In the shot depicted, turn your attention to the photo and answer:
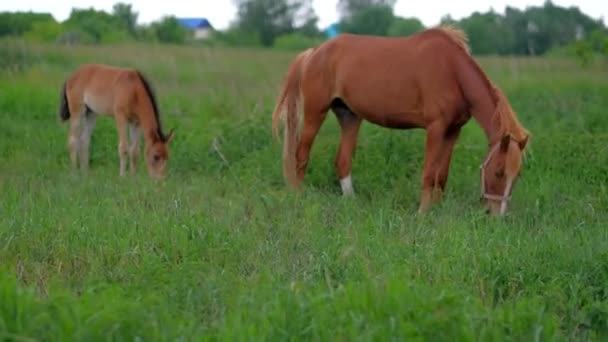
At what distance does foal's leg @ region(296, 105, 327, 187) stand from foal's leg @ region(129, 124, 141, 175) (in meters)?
1.85

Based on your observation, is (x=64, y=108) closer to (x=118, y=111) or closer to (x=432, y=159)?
(x=118, y=111)

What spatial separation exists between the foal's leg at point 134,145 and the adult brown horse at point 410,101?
186 cm

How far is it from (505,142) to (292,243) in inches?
91.9

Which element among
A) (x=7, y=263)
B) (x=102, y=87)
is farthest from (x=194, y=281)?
(x=102, y=87)

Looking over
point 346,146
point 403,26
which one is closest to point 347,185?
point 346,146

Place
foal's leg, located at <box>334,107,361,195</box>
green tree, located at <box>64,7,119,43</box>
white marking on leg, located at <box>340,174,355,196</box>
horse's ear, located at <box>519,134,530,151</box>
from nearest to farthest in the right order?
horse's ear, located at <box>519,134,530,151</box> < white marking on leg, located at <box>340,174,355,196</box> < foal's leg, located at <box>334,107,361,195</box> < green tree, located at <box>64,7,119,43</box>

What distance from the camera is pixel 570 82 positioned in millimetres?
15953

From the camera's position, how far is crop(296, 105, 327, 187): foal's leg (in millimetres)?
9875

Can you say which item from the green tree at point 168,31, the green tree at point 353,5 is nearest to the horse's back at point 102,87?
the green tree at point 168,31

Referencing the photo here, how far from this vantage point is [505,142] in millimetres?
7836

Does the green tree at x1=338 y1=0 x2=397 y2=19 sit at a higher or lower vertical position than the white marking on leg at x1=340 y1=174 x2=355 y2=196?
higher

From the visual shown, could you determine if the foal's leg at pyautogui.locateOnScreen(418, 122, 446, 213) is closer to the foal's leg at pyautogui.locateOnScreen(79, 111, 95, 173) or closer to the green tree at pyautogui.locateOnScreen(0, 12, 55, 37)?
the foal's leg at pyautogui.locateOnScreen(79, 111, 95, 173)

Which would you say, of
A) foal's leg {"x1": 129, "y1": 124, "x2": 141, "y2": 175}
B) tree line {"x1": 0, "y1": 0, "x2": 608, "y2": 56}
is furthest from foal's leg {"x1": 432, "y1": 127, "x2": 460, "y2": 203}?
tree line {"x1": 0, "y1": 0, "x2": 608, "y2": 56}

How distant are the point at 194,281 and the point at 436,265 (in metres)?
1.43
